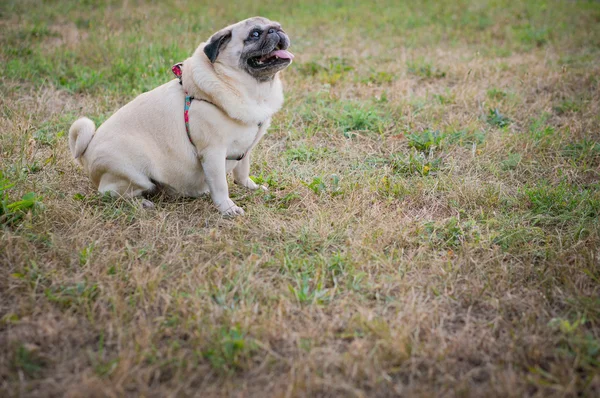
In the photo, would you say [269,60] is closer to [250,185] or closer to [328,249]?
[250,185]

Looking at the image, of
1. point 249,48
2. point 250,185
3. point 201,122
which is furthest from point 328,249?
point 249,48

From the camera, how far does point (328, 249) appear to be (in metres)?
3.26

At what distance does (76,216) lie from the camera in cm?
345

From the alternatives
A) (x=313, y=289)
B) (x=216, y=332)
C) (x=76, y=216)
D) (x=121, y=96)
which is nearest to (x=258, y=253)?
(x=313, y=289)

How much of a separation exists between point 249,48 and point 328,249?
60.7 inches

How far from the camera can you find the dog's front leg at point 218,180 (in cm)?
346

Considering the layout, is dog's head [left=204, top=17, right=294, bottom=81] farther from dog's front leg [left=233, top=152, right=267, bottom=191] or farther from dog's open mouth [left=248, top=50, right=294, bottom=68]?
dog's front leg [left=233, top=152, right=267, bottom=191]

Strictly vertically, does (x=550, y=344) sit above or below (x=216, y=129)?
below

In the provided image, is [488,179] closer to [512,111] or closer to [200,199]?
[512,111]

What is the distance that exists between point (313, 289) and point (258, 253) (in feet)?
1.68

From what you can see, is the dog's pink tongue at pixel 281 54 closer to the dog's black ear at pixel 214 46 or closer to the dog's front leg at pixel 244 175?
the dog's black ear at pixel 214 46

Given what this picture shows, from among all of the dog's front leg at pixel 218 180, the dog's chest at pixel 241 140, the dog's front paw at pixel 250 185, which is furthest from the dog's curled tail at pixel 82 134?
the dog's front paw at pixel 250 185

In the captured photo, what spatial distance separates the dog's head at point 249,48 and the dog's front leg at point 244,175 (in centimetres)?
79

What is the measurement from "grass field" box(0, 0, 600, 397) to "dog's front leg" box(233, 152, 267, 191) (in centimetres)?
17
